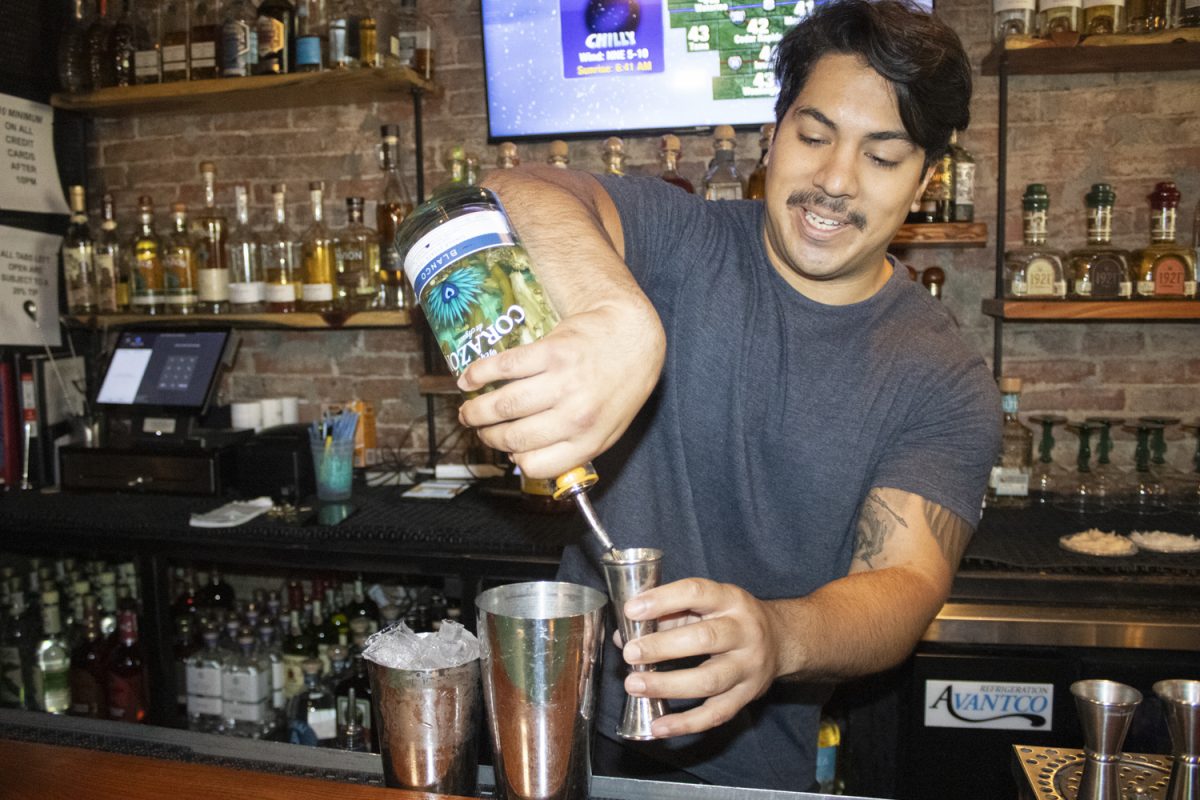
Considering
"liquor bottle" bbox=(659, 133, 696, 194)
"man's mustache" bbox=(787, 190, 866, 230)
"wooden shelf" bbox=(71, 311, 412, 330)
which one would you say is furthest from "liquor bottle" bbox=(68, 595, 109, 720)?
"man's mustache" bbox=(787, 190, 866, 230)

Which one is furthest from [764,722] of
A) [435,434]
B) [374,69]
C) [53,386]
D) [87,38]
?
[87,38]

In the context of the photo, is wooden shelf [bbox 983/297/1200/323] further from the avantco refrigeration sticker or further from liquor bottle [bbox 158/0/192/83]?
liquor bottle [bbox 158/0/192/83]

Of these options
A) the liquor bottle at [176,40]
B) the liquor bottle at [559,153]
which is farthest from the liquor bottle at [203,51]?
the liquor bottle at [559,153]

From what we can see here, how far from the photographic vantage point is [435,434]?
9.46 feet

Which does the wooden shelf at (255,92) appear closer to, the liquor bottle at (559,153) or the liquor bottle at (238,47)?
the liquor bottle at (238,47)

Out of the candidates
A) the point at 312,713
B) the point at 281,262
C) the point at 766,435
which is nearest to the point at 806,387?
the point at 766,435

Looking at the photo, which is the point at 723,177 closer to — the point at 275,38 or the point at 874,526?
the point at 275,38

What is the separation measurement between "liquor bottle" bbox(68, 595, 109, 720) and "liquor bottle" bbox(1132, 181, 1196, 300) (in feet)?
9.00

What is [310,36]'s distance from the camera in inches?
101

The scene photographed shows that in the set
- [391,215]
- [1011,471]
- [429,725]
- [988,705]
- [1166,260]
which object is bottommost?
[988,705]

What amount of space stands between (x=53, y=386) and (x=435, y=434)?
1.23 meters

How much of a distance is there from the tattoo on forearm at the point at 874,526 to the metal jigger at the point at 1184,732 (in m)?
0.55

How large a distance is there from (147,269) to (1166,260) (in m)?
2.74

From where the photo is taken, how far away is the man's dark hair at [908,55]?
4.36 feet
